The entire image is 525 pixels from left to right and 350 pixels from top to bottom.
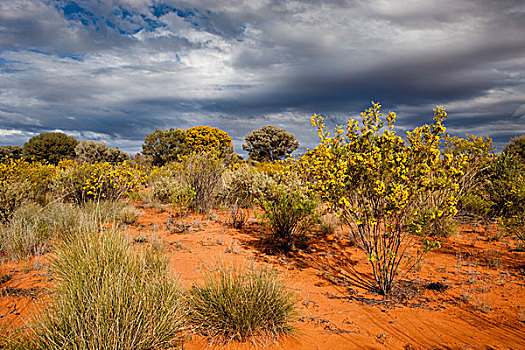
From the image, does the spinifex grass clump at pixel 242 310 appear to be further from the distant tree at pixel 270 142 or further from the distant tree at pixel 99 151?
the distant tree at pixel 270 142

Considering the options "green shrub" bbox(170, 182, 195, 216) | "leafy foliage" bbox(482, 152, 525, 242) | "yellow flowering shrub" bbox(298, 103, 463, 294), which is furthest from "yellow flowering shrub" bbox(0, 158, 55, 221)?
"leafy foliage" bbox(482, 152, 525, 242)

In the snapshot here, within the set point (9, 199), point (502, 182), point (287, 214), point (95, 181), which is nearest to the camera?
point (287, 214)

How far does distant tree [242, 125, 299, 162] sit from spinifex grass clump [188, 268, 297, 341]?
34112 millimetres

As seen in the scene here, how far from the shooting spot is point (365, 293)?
4.59 metres

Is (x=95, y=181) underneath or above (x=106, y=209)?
above

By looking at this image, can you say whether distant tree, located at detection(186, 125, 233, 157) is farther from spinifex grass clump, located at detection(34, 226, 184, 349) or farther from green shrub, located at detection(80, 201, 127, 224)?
spinifex grass clump, located at detection(34, 226, 184, 349)

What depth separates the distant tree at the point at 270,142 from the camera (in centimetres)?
3788

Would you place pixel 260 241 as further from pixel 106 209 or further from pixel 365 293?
pixel 106 209

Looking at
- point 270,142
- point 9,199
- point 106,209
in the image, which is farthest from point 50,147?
point 106,209

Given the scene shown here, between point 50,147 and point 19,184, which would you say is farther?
point 50,147

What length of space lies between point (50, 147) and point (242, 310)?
37.4 m

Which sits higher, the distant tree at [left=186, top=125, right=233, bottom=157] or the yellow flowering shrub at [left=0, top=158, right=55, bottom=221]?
the distant tree at [left=186, top=125, right=233, bottom=157]

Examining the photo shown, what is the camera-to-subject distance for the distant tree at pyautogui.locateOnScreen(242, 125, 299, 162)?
124 ft

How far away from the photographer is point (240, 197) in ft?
36.0
